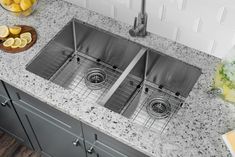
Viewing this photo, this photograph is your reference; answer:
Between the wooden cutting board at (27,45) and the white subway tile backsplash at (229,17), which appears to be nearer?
the white subway tile backsplash at (229,17)

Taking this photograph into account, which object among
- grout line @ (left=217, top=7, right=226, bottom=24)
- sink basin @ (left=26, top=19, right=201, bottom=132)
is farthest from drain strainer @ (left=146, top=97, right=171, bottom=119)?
grout line @ (left=217, top=7, right=226, bottom=24)

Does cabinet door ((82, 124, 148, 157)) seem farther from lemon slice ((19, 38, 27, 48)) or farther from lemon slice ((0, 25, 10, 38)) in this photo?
lemon slice ((0, 25, 10, 38))

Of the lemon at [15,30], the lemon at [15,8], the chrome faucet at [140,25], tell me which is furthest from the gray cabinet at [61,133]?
the chrome faucet at [140,25]

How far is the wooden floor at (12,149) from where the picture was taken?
91.7 inches

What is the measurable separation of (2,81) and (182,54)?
87 cm

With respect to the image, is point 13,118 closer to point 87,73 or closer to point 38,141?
point 38,141

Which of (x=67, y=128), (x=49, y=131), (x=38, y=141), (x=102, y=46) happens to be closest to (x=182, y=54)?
(x=102, y=46)

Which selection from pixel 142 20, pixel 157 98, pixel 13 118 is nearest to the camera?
pixel 142 20

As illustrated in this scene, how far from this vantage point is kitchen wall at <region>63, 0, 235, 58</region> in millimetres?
1504

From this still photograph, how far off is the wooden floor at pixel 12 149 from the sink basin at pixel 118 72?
739mm

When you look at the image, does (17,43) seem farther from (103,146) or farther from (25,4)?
(103,146)

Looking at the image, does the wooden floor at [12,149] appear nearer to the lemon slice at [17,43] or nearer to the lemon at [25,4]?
the lemon slice at [17,43]

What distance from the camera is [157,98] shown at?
1759 mm

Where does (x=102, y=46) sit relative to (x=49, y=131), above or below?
above
